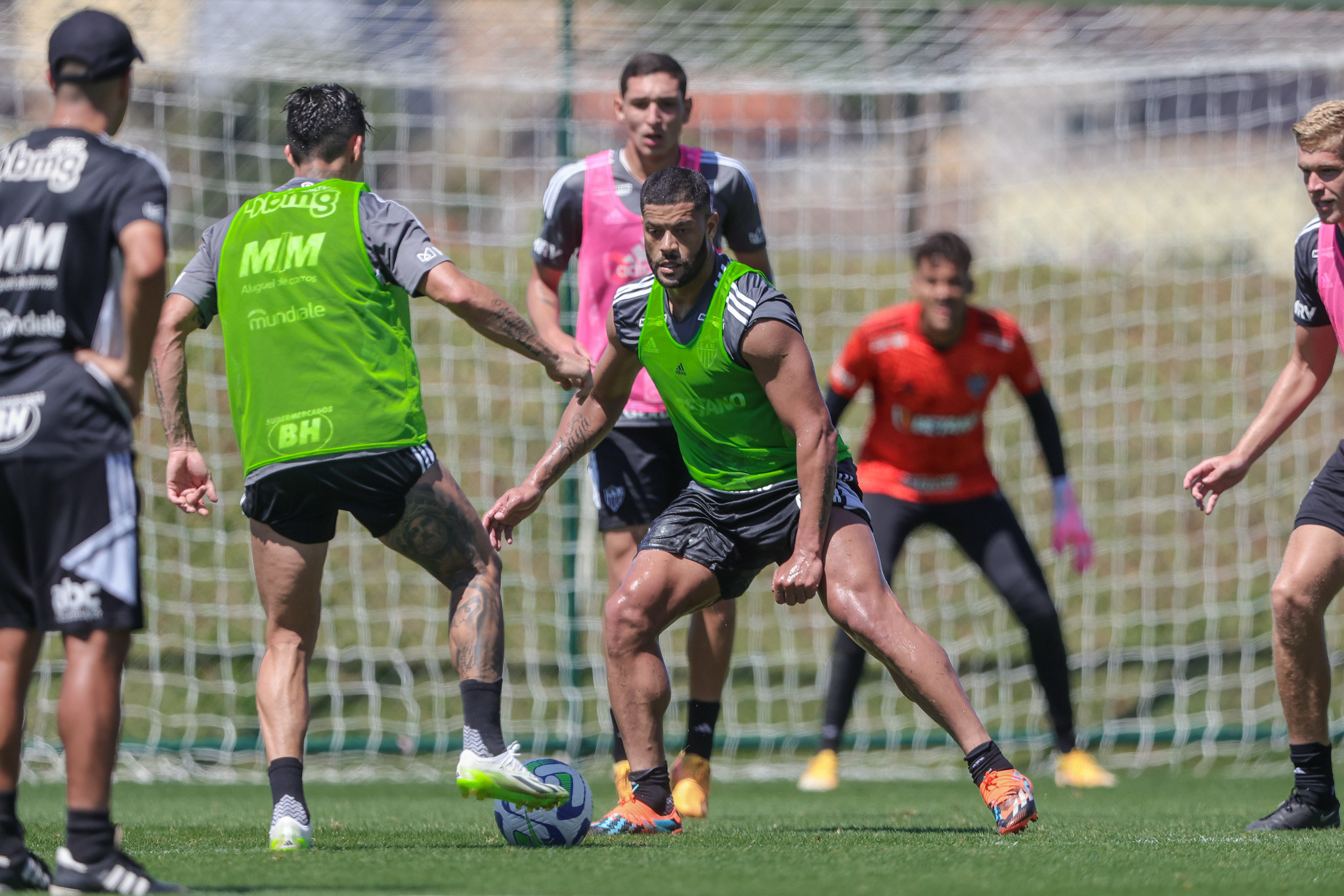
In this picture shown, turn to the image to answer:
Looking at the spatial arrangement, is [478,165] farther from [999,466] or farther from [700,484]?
[700,484]

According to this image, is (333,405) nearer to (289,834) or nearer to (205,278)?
(205,278)

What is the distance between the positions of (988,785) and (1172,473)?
7.70 m

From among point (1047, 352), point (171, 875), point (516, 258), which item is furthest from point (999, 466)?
point (171, 875)

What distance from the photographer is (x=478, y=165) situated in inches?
419

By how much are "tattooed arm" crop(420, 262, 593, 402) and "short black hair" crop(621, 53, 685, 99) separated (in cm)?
174

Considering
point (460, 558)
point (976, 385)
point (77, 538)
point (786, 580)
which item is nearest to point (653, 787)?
point (786, 580)

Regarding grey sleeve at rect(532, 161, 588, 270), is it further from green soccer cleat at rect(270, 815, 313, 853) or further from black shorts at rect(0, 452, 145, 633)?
black shorts at rect(0, 452, 145, 633)

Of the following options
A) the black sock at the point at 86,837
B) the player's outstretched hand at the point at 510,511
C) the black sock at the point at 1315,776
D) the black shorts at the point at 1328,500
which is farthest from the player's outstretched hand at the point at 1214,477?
the black sock at the point at 86,837

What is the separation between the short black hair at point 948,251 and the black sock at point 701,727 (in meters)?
2.59

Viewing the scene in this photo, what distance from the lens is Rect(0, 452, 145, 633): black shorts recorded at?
340 cm

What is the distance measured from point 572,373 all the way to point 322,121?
3.55 feet

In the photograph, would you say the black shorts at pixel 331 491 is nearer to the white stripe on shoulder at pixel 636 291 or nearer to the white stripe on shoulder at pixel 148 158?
the white stripe on shoulder at pixel 636 291

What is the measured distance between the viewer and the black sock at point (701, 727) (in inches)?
230

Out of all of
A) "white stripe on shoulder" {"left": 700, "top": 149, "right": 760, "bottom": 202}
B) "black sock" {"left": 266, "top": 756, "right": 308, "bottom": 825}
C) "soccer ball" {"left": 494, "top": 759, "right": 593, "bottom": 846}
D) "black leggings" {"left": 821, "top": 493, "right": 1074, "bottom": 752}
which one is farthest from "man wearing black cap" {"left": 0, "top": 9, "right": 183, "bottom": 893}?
"black leggings" {"left": 821, "top": 493, "right": 1074, "bottom": 752}
